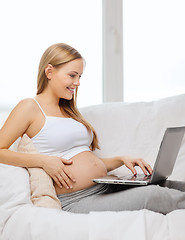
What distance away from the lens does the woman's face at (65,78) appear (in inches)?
59.2

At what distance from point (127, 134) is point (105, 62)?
0.94m

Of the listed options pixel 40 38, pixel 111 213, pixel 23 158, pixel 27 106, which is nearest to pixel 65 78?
pixel 27 106

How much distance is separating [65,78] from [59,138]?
10.2 inches

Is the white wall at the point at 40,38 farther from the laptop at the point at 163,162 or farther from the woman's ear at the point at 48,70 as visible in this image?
the laptop at the point at 163,162

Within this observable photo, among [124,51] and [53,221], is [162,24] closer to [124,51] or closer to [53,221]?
[124,51]

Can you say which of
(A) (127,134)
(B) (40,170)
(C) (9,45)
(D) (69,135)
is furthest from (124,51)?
(B) (40,170)

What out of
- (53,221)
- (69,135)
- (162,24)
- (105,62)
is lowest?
(53,221)

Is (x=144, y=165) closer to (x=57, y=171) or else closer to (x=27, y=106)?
(x=57, y=171)

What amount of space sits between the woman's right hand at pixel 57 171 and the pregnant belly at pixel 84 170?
33 millimetres

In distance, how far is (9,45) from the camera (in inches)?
87.7

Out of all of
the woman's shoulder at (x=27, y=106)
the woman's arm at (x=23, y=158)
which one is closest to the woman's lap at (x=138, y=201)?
the woman's arm at (x=23, y=158)

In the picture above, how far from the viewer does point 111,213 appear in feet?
3.16

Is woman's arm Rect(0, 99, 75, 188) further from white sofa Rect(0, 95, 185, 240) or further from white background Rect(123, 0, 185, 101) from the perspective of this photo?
white background Rect(123, 0, 185, 101)

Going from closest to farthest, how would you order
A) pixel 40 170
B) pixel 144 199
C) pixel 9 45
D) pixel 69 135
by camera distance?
pixel 144 199 → pixel 40 170 → pixel 69 135 → pixel 9 45
